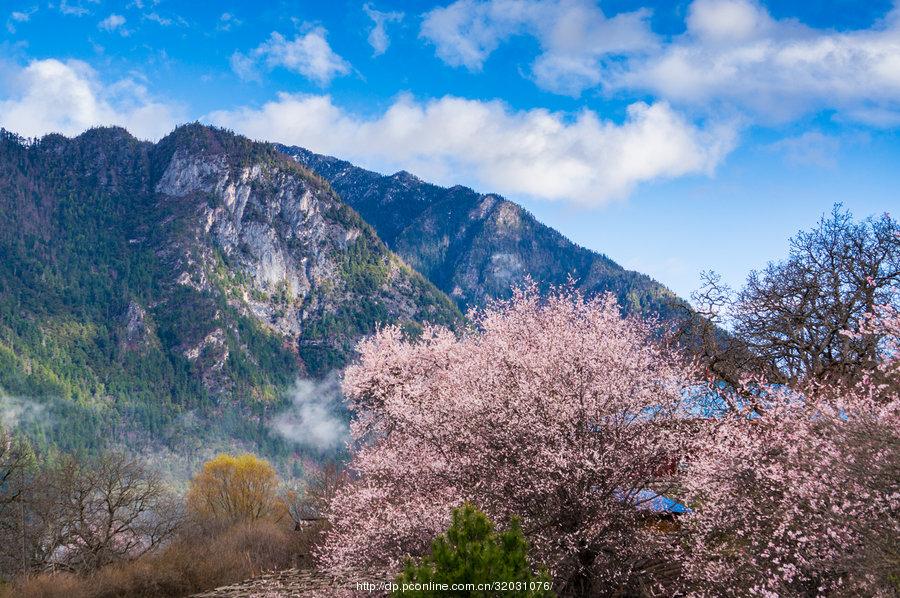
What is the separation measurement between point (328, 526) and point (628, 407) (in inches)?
1059

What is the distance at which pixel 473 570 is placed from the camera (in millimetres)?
9508

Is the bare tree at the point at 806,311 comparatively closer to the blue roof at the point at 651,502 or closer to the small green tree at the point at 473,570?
the blue roof at the point at 651,502

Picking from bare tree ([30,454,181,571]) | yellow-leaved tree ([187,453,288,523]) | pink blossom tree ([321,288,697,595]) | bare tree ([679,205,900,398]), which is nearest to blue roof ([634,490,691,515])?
pink blossom tree ([321,288,697,595])

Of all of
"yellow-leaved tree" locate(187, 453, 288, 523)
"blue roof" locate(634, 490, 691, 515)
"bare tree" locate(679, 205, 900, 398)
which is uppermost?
"bare tree" locate(679, 205, 900, 398)

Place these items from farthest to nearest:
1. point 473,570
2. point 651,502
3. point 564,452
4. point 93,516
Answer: point 93,516
point 651,502
point 564,452
point 473,570

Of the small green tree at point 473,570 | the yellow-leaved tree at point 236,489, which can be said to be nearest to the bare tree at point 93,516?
the yellow-leaved tree at point 236,489

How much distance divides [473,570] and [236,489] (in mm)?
99461

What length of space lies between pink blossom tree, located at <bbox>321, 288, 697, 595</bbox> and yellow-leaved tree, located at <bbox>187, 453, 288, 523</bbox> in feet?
239

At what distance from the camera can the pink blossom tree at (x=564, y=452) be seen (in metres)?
14.8

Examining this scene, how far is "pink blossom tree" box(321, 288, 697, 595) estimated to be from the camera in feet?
48.6

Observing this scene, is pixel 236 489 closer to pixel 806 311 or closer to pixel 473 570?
pixel 806 311

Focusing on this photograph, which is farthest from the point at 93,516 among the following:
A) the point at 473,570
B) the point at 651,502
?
the point at 473,570

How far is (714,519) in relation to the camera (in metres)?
13.8

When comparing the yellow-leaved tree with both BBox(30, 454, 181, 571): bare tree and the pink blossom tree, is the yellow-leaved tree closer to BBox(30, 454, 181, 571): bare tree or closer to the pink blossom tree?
BBox(30, 454, 181, 571): bare tree
